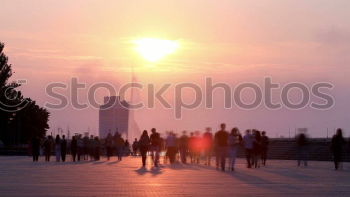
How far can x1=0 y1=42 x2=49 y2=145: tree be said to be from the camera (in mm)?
104375

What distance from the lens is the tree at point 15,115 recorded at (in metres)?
104

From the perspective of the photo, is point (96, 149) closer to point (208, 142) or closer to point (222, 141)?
point (208, 142)

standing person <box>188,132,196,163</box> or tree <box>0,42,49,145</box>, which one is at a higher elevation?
tree <box>0,42,49,145</box>

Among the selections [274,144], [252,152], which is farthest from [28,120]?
[252,152]

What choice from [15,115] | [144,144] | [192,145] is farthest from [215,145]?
[15,115]

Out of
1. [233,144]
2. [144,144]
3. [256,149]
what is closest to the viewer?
[233,144]

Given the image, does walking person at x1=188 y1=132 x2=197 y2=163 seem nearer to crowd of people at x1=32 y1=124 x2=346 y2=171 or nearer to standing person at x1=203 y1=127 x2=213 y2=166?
crowd of people at x1=32 y1=124 x2=346 y2=171

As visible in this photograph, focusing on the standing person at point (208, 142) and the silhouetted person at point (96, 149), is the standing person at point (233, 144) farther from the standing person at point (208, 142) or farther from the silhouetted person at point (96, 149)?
the silhouetted person at point (96, 149)

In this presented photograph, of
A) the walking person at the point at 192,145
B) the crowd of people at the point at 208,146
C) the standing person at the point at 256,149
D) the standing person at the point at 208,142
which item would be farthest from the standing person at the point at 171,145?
the standing person at the point at 256,149

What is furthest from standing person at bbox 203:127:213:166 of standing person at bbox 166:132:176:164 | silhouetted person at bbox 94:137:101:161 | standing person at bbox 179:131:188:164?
silhouetted person at bbox 94:137:101:161

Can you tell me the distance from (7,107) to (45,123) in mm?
20340

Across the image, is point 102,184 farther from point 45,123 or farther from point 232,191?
point 45,123

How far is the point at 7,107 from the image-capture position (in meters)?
109

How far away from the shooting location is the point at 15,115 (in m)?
113
